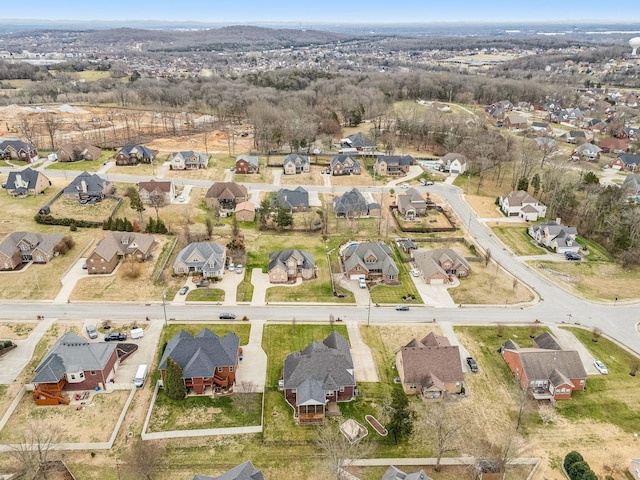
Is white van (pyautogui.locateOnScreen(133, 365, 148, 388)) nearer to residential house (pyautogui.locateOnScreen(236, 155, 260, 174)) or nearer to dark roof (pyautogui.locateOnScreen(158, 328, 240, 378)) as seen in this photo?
dark roof (pyautogui.locateOnScreen(158, 328, 240, 378))

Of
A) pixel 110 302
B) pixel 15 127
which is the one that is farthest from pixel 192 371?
pixel 15 127

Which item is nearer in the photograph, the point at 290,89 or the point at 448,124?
the point at 448,124

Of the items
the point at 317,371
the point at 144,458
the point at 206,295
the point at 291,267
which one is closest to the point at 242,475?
the point at 144,458

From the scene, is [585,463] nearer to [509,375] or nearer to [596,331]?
[509,375]

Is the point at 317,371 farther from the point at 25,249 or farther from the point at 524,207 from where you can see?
the point at 524,207

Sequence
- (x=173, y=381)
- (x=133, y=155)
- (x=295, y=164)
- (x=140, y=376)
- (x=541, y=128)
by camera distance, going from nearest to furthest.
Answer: (x=173, y=381) < (x=140, y=376) < (x=295, y=164) < (x=133, y=155) < (x=541, y=128)

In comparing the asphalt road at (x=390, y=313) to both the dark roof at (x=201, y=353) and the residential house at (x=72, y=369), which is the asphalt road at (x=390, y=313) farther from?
the residential house at (x=72, y=369)
